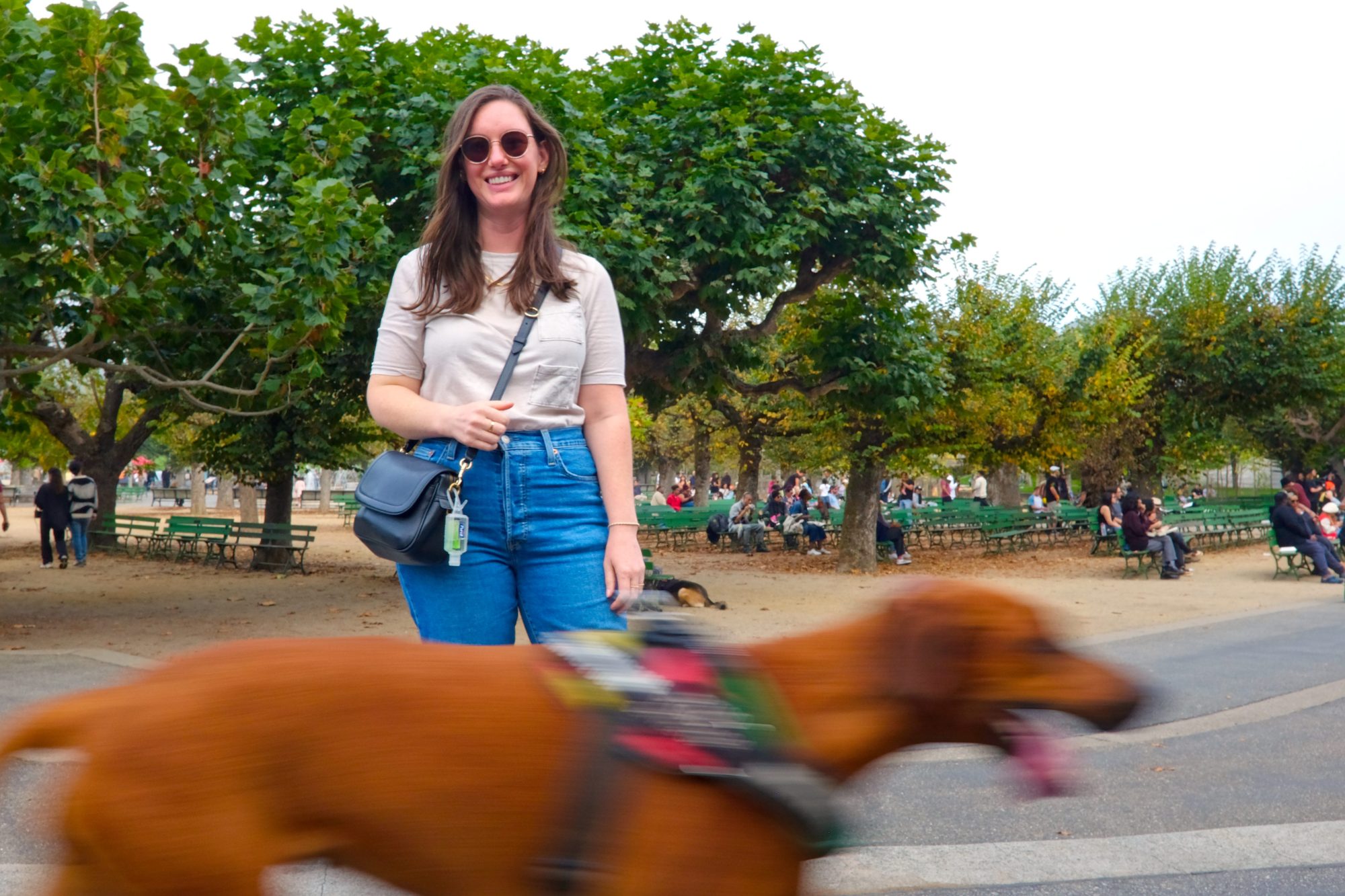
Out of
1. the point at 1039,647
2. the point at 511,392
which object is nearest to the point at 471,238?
the point at 511,392

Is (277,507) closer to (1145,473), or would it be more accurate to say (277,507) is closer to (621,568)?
(621,568)

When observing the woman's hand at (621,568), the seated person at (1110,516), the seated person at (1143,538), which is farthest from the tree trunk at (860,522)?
the woman's hand at (621,568)

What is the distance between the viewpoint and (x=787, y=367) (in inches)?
823

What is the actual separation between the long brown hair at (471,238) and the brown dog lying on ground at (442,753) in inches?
40.7

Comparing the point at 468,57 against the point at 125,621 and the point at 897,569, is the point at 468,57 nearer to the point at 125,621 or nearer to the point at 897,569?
the point at 125,621

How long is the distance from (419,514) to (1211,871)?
3117 mm

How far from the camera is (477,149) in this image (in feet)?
8.61

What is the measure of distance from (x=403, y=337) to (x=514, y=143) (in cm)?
50

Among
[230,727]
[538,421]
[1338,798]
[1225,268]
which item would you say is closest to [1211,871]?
[1338,798]

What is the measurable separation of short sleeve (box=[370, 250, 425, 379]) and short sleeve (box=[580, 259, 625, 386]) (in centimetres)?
36

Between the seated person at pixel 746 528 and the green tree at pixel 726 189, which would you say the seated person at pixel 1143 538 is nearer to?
the green tree at pixel 726 189

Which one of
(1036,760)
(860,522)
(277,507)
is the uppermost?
(277,507)

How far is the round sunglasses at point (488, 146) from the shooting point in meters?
2.62

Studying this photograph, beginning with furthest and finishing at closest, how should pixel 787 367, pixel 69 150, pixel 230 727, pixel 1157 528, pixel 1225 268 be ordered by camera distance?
pixel 1225 268 → pixel 787 367 → pixel 1157 528 → pixel 69 150 → pixel 230 727
